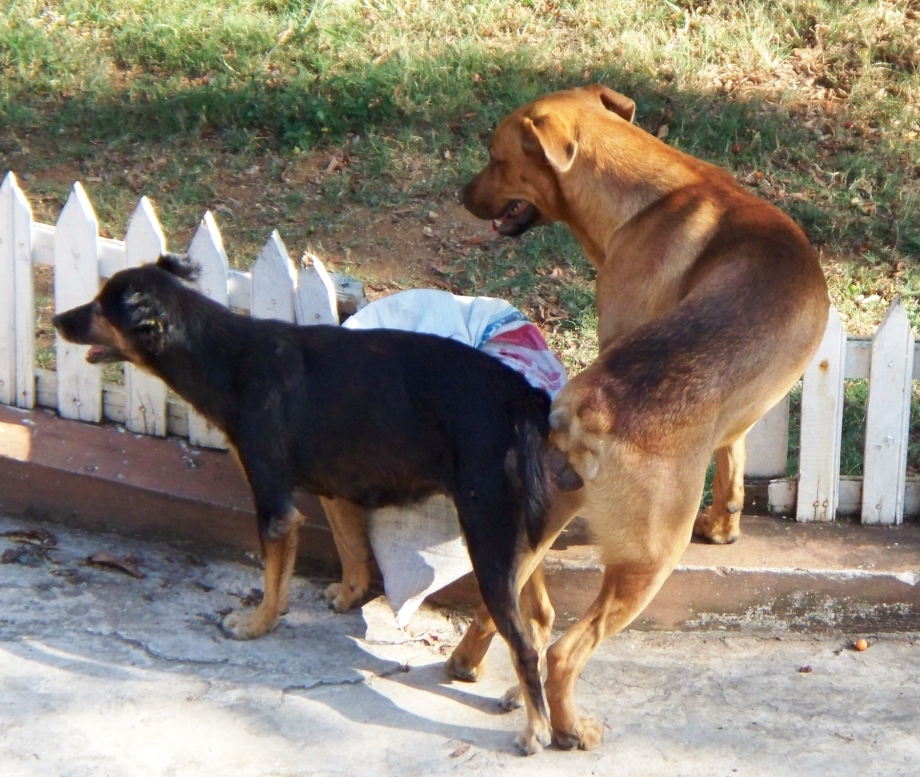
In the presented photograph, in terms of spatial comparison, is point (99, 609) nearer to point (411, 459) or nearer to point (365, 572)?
point (365, 572)

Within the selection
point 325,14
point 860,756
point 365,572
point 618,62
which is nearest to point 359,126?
point 325,14

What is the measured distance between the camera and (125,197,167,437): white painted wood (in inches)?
187

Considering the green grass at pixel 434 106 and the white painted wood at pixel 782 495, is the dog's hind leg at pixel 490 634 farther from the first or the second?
the green grass at pixel 434 106

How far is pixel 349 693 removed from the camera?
12.8ft

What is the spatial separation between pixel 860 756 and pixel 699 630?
0.96 metres

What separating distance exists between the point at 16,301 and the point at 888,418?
388cm

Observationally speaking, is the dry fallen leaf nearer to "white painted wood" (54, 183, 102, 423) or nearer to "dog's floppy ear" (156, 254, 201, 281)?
"white painted wood" (54, 183, 102, 423)

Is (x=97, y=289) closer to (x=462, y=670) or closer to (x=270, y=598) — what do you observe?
(x=270, y=598)

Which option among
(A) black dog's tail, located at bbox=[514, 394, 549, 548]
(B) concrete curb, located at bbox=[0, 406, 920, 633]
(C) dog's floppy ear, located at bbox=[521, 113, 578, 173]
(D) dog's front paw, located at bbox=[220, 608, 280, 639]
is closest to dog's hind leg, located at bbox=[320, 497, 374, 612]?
(B) concrete curb, located at bbox=[0, 406, 920, 633]

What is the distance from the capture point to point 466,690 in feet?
13.1

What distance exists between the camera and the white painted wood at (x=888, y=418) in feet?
14.6

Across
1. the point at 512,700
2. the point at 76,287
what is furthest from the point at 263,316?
the point at 512,700

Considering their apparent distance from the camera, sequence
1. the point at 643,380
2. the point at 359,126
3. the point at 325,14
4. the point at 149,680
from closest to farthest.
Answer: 1. the point at 643,380
2. the point at 149,680
3. the point at 359,126
4. the point at 325,14

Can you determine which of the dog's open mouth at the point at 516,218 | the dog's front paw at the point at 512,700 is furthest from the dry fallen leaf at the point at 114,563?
the dog's open mouth at the point at 516,218
